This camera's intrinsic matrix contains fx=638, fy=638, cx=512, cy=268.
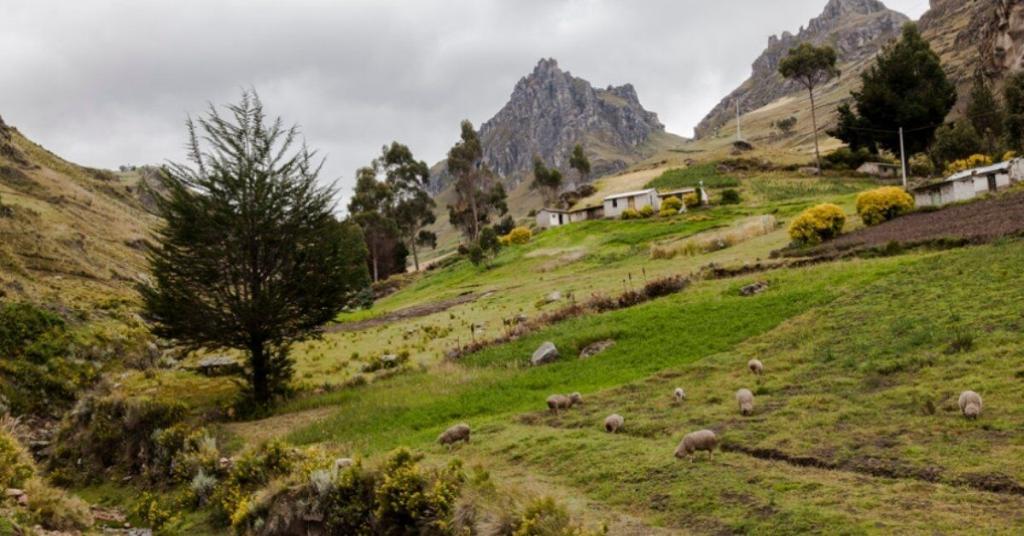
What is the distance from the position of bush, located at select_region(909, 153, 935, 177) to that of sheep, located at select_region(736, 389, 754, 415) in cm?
6542

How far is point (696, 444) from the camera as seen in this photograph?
1091cm

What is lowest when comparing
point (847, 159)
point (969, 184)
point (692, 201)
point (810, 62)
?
point (969, 184)

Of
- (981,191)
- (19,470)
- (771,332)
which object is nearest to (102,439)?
(19,470)

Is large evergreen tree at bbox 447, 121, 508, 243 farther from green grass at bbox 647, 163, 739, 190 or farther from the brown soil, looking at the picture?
the brown soil

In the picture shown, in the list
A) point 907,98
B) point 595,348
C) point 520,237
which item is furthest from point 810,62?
point 595,348

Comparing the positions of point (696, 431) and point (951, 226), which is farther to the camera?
point (951, 226)

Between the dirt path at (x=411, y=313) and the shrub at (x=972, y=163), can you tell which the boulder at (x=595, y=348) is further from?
the shrub at (x=972, y=163)

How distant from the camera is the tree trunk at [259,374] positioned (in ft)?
76.3

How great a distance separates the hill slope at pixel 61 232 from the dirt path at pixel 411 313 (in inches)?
547

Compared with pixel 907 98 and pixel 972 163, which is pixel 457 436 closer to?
pixel 972 163

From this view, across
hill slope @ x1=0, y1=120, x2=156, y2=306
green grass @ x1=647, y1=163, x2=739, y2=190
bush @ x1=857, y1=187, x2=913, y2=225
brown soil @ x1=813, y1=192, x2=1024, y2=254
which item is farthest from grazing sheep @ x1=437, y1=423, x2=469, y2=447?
green grass @ x1=647, y1=163, x2=739, y2=190

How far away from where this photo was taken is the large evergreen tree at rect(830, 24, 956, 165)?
69.1m

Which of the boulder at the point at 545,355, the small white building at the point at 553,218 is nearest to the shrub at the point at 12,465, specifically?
the boulder at the point at 545,355

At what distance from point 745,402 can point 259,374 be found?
57.8 feet
